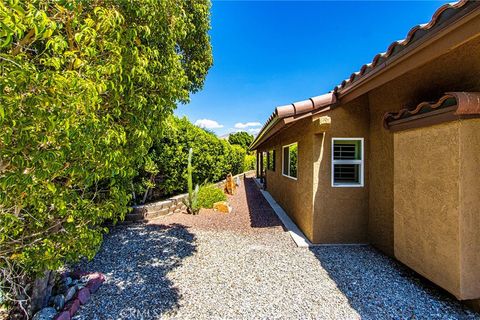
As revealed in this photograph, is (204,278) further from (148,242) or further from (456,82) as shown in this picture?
(456,82)

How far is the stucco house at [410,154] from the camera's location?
12.2 ft

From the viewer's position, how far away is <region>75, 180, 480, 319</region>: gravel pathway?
396cm

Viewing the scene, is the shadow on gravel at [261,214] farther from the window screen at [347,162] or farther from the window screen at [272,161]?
the window screen at [347,162]

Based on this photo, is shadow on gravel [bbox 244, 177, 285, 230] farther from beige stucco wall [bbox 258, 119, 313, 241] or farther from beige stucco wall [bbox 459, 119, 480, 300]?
beige stucco wall [bbox 459, 119, 480, 300]

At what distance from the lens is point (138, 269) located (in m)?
5.50

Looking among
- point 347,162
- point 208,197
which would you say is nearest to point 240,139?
point 208,197

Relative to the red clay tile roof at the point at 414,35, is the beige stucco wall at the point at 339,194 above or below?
below

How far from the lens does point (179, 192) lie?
1248cm

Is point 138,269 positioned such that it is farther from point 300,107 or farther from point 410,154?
point 410,154

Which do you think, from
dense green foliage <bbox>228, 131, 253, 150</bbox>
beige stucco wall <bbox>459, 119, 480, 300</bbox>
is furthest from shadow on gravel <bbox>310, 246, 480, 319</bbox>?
dense green foliage <bbox>228, 131, 253, 150</bbox>

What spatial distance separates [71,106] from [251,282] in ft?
14.9

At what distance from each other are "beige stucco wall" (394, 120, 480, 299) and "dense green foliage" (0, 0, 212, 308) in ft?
15.5

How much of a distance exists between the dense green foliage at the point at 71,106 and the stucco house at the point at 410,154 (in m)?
3.73

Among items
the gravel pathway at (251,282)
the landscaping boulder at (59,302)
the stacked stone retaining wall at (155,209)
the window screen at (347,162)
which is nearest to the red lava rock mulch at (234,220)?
the stacked stone retaining wall at (155,209)
